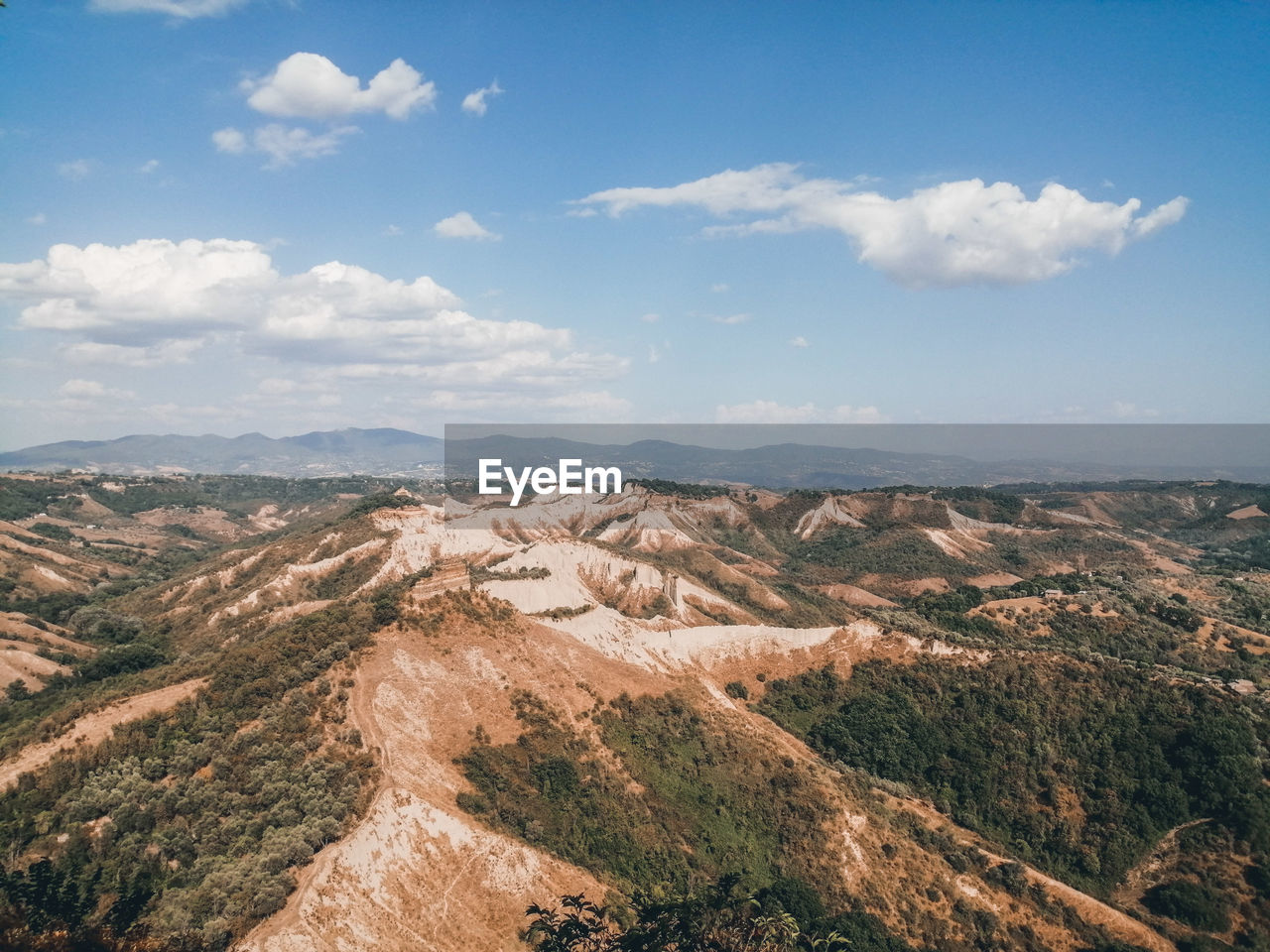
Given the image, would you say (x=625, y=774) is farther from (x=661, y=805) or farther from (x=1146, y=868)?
(x=1146, y=868)

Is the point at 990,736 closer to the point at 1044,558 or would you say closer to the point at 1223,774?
the point at 1223,774

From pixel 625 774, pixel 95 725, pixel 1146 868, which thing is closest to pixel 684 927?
pixel 625 774

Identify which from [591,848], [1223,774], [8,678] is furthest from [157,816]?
[1223,774]

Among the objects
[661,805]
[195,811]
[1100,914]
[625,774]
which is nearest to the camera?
[195,811]

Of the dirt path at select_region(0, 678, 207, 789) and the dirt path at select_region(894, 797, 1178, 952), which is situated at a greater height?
the dirt path at select_region(0, 678, 207, 789)

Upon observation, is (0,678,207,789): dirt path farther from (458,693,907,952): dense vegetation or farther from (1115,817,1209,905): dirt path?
(1115,817,1209,905): dirt path

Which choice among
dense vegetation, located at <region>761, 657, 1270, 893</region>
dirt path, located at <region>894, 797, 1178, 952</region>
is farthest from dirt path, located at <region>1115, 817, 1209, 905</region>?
dirt path, located at <region>894, 797, 1178, 952</region>

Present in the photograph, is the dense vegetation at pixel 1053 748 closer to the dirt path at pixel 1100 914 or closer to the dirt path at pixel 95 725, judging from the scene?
the dirt path at pixel 1100 914
